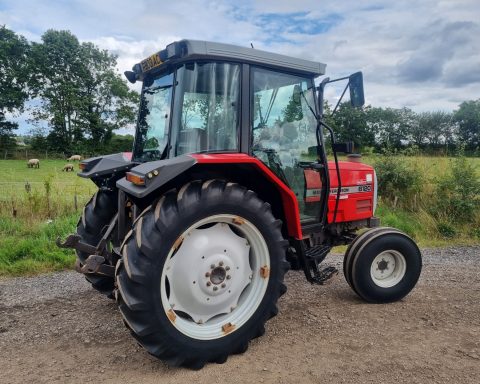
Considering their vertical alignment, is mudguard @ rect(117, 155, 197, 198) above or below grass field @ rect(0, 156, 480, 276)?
above

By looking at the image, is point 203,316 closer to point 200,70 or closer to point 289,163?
point 289,163

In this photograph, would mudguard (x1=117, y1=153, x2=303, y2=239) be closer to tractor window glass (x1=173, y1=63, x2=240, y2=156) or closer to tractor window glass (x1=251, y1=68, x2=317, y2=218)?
tractor window glass (x1=173, y1=63, x2=240, y2=156)

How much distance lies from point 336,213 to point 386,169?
16.1ft

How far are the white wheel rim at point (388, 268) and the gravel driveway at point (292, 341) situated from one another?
0.78 ft

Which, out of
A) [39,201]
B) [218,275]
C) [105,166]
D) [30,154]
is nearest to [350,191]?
[218,275]

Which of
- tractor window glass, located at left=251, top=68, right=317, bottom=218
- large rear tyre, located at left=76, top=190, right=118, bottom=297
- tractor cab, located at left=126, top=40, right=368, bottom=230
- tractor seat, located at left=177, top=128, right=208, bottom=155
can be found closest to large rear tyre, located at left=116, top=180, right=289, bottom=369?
tractor seat, located at left=177, top=128, right=208, bottom=155

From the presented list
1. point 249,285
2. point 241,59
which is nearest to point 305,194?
point 249,285

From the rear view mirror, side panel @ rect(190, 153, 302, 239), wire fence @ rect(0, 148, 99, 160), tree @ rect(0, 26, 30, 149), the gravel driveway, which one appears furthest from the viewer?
tree @ rect(0, 26, 30, 149)

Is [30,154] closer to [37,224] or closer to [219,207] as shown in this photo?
[37,224]

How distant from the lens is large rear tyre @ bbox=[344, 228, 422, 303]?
4.00 metres

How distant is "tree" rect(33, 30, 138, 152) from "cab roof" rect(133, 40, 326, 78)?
130ft

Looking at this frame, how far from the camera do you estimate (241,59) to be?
3256 mm

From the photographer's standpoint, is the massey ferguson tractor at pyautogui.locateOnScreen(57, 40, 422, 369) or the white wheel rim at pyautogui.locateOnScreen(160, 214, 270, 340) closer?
the massey ferguson tractor at pyautogui.locateOnScreen(57, 40, 422, 369)

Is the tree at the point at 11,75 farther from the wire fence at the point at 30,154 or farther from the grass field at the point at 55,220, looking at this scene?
the grass field at the point at 55,220
